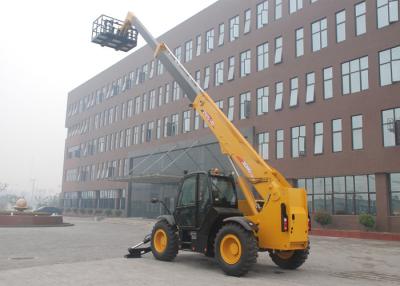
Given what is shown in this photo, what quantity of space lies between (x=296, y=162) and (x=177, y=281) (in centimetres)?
2393

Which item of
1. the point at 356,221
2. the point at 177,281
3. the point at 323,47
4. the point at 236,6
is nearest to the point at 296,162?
the point at 356,221

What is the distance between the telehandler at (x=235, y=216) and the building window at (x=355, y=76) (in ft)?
58.9

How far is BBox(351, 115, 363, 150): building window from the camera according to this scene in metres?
27.9

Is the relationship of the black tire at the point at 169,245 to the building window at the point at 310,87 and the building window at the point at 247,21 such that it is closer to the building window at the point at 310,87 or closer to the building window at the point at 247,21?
the building window at the point at 310,87

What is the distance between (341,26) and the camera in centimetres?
3039

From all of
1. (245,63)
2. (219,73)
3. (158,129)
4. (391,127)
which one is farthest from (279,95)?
(158,129)

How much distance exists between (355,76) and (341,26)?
4.01m

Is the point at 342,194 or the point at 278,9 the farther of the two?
the point at 278,9

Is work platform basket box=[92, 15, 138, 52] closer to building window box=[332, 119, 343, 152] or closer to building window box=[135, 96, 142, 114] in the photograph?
building window box=[332, 119, 343, 152]

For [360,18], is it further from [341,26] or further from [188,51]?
[188,51]

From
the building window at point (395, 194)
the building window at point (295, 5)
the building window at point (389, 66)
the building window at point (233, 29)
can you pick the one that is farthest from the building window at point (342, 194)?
the building window at point (233, 29)

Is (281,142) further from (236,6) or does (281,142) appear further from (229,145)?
(229,145)

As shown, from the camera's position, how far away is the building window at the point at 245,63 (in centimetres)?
3756

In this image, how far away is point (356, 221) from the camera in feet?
89.9
